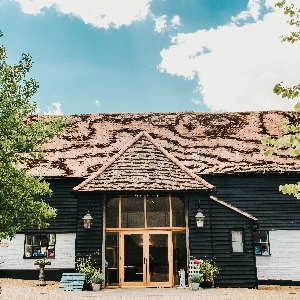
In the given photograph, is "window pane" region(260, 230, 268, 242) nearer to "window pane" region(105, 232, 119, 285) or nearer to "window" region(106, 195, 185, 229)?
"window" region(106, 195, 185, 229)

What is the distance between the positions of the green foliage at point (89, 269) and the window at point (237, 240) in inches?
222

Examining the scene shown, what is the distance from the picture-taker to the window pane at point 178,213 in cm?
1475

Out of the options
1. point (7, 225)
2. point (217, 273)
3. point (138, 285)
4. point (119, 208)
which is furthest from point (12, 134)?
point (217, 273)

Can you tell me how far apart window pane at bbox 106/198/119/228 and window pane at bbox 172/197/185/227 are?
7.61 ft

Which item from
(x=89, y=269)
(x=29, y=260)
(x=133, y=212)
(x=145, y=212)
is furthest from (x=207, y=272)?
(x=29, y=260)

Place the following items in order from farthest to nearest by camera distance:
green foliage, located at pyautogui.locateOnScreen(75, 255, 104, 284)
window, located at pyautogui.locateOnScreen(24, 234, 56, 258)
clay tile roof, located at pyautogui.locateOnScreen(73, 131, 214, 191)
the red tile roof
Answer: the red tile roof, window, located at pyautogui.locateOnScreen(24, 234, 56, 258), clay tile roof, located at pyautogui.locateOnScreen(73, 131, 214, 191), green foliage, located at pyautogui.locateOnScreen(75, 255, 104, 284)

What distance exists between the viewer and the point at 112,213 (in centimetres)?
1484

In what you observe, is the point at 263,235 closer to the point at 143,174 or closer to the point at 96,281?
the point at 143,174

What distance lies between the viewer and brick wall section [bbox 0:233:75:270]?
684 inches

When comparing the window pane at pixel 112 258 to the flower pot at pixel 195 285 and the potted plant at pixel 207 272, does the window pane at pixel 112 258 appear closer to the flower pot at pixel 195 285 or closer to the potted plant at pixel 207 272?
the flower pot at pixel 195 285

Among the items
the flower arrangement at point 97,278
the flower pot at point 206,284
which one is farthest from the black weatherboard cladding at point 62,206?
the flower pot at point 206,284

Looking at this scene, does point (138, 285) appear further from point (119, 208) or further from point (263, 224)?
point (263, 224)

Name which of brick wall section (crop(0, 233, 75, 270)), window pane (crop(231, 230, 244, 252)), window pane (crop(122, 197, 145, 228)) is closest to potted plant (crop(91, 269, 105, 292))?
window pane (crop(122, 197, 145, 228))

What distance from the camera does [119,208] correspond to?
14805 millimetres
